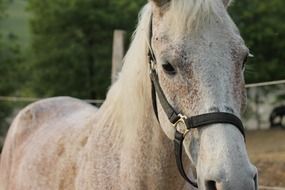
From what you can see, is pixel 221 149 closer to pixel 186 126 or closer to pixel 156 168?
pixel 186 126

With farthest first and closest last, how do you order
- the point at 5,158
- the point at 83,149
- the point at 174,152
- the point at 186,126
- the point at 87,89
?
the point at 87,89, the point at 5,158, the point at 83,149, the point at 174,152, the point at 186,126

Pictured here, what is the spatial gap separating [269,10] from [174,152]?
62.2 ft

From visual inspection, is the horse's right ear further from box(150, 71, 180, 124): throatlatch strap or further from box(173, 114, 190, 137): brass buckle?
box(173, 114, 190, 137): brass buckle

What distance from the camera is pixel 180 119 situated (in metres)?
2.03

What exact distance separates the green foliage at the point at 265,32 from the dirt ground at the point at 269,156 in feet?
8.39

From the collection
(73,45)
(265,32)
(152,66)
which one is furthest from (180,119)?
(265,32)

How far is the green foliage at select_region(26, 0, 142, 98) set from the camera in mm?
19312

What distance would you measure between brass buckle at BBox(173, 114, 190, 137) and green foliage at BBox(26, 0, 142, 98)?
55.7 feet

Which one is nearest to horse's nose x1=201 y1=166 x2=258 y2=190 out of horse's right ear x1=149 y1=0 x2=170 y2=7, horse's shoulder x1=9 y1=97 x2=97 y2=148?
horse's right ear x1=149 y1=0 x2=170 y2=7

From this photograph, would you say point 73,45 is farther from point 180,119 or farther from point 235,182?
point 235,182

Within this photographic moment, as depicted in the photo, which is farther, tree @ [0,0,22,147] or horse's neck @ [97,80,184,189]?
tree @ [0,0,22,147]

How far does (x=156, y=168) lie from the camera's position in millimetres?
2307

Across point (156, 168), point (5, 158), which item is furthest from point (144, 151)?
point (5, 158)

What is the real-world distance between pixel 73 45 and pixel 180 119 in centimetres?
1753
